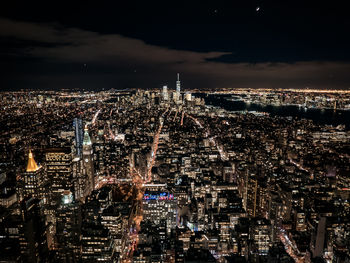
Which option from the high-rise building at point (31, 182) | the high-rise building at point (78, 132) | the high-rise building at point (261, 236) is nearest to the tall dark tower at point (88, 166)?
the high-rise building at point (31, 182)

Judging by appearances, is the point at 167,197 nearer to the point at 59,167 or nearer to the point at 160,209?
the point at 160,209

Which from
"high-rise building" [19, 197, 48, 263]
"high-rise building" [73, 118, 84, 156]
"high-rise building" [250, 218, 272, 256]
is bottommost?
"high-rise building" [250, 218, 272, 256]

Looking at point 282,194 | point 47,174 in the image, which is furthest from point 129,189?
point 282,194

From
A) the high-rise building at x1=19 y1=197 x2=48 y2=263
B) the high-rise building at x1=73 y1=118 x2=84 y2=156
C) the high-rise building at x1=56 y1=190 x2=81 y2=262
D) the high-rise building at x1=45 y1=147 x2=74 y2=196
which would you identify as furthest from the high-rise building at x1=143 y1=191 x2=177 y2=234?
the high-rise building at x1=73 y1=118 x2=84 y2=156

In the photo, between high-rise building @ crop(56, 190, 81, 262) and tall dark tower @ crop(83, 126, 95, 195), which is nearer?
high-rise building @ crop(56, 190, 81, 262)

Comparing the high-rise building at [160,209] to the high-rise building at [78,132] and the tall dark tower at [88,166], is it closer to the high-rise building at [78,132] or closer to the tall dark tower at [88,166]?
the tall dark tower at [88,166]

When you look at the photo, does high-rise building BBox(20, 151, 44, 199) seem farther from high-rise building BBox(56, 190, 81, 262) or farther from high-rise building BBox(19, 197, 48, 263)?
high-rise building BBox(19, 197, 48, 263)

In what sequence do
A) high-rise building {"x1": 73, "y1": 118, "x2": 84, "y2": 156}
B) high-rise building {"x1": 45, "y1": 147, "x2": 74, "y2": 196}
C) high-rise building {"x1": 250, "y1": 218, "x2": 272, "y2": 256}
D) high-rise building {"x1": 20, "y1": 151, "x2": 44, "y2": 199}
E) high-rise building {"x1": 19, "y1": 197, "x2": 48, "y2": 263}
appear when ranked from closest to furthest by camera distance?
1. high-rise building {"x1": 19, "y1": 197, "x2": 48, "y2": 263}
2. high-rise building {"x1": 250, "y1": 218, "x2": 272, "y2": 256}
3. high-rise building {"x1": 20, "y1": 151, "x2": 44, "y2": 199}
4. high-rise building {"x1": 45, "y1": 147, "x2": 74, "y2": 196}
5. high-rise building {"x1": 73, "y1": 118, "x2": 84, "y2": 156}

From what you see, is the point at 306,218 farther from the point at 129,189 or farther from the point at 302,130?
the point at 302,130

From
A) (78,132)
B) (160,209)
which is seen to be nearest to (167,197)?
(160,209)
